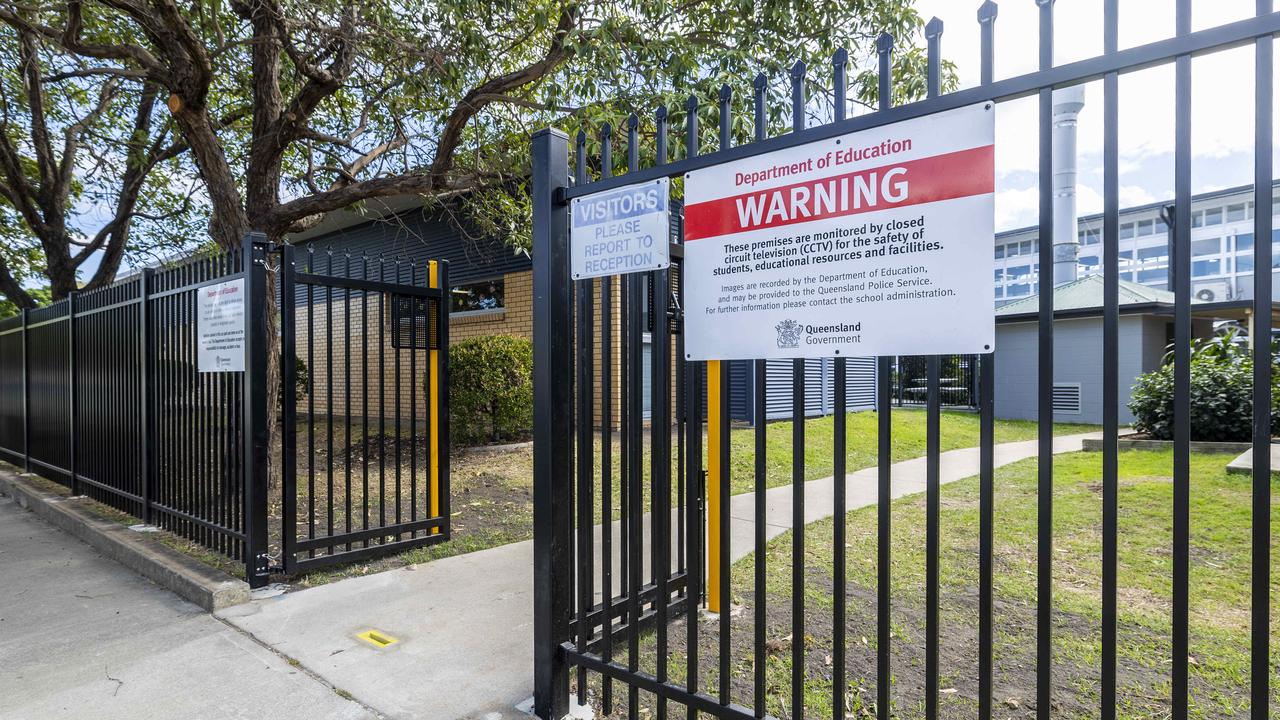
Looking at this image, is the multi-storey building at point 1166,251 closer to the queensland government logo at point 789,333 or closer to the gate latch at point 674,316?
Result: the gate latch at point 674,316

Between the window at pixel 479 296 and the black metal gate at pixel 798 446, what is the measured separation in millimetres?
10709

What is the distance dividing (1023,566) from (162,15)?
808cm

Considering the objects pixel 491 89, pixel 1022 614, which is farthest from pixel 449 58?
pixel 1022 614

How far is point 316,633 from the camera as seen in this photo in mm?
3707

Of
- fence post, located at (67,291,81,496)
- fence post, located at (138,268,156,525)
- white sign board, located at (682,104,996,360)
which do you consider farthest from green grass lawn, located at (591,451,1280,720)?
fence post, located at (67,291,81,496)

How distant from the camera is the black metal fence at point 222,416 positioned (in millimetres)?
4398

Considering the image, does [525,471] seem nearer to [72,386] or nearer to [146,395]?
[146,395]

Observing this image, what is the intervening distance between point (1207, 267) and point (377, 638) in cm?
4277

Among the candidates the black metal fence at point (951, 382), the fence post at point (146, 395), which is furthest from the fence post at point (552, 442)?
the black metal fence at point (951, 382)

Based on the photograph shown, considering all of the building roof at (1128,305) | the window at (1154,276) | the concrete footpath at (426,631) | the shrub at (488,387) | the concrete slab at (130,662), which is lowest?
the concrete slab at (130,662)

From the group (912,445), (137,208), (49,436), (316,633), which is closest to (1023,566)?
(316,633)

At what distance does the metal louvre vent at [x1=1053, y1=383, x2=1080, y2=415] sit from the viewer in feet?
54.3

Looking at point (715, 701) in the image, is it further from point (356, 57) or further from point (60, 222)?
point (60, 222)

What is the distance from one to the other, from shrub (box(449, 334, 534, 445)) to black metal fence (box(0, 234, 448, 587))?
6.51 ft
